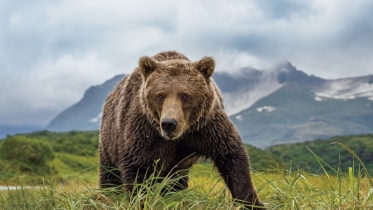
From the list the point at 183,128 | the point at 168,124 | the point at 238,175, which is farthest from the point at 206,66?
the point at 238,175

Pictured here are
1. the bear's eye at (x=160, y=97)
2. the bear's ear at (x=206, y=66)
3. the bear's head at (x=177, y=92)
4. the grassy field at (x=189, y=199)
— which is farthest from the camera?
the bear's ear at (x=206, y=66)

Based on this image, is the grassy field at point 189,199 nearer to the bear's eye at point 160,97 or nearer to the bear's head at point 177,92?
the bear's head at point 177,92

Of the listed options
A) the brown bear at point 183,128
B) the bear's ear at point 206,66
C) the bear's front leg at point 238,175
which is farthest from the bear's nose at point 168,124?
the bear's front leg at point 238,175

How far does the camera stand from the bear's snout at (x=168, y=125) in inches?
169

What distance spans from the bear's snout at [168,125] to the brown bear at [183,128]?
19 centimetres

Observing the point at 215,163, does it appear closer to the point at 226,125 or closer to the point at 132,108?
the point at 226,125

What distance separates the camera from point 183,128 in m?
4.58

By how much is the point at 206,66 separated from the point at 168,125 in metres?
0.95

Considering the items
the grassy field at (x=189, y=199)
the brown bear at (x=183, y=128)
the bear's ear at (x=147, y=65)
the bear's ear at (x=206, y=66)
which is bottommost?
the grassy field at (x=189, y=199)

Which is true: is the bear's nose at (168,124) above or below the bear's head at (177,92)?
below

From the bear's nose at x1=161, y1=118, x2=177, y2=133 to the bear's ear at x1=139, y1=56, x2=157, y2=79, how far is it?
909mm

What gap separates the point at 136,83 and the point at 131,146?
794 mm

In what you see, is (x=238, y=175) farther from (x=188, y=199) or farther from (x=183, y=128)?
(x=183, y=128)

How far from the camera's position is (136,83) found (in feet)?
18.7
